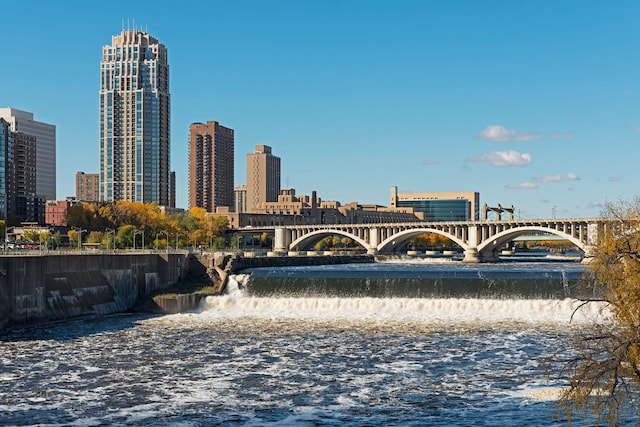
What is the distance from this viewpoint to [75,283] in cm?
5912

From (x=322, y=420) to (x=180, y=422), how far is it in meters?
4.97

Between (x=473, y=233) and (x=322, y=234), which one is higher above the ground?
(x=322, y=234)

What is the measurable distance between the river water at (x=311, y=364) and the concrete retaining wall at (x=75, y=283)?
6.22 feet

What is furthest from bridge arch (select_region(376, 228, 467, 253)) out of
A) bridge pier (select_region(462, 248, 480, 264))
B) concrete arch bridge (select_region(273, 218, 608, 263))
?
bridge pier (select_region(462, 248, 480, 264))

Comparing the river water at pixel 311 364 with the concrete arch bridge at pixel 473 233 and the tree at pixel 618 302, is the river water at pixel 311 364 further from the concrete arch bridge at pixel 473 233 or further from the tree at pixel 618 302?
the concrete arch bridge at pixel 473 233

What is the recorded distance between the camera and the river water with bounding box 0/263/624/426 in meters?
28.8

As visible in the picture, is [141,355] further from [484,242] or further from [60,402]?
[484,242]

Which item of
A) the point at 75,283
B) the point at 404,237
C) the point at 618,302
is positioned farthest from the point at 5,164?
the point at 618,302

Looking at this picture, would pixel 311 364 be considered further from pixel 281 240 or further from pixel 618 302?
pixel 281 240

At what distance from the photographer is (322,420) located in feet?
91.4

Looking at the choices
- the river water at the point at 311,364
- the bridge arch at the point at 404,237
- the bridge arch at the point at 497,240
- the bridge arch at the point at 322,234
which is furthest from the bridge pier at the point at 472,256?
the river water at the point at 311,364

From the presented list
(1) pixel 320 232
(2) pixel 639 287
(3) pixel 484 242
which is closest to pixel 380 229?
(1) pixel 320 232

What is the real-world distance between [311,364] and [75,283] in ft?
90.7

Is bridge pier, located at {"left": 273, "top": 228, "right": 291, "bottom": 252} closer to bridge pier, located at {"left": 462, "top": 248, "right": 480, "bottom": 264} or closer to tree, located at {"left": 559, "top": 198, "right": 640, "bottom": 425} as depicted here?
bridge pier, located at {"left": 462, "top": 248, "right": 480, "bottom": 264}
